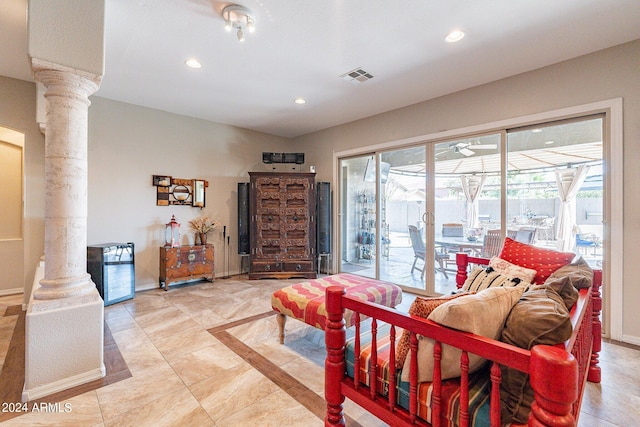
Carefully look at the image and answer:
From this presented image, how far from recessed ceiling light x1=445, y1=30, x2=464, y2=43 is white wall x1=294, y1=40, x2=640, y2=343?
1.17 m

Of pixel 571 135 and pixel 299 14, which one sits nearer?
pixel 299 14

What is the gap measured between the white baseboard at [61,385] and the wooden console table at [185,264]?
2.24m

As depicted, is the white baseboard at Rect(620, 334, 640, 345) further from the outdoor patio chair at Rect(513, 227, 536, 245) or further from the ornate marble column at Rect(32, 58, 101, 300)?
the ornate marble column at Rect(32, 58, 101, 300)

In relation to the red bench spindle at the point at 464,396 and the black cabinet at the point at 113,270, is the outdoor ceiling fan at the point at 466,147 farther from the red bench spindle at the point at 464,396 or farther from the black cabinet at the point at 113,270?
the black cabinet at the point at 113,270

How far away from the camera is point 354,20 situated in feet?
7.57

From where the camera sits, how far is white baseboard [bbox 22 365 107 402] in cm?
180

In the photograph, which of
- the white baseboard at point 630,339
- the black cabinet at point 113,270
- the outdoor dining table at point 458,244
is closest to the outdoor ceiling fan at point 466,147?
the outdoor dining table at point 458,244

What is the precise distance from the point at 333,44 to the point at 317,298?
7.53ft

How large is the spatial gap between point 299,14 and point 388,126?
8.23ft

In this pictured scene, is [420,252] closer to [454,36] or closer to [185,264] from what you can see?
[454,36]

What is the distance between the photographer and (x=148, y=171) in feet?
14.2

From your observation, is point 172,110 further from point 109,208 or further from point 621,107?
point 621,107

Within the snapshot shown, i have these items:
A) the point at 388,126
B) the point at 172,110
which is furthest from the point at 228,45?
the point at 388,126

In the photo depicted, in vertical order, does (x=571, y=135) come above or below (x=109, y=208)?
above
